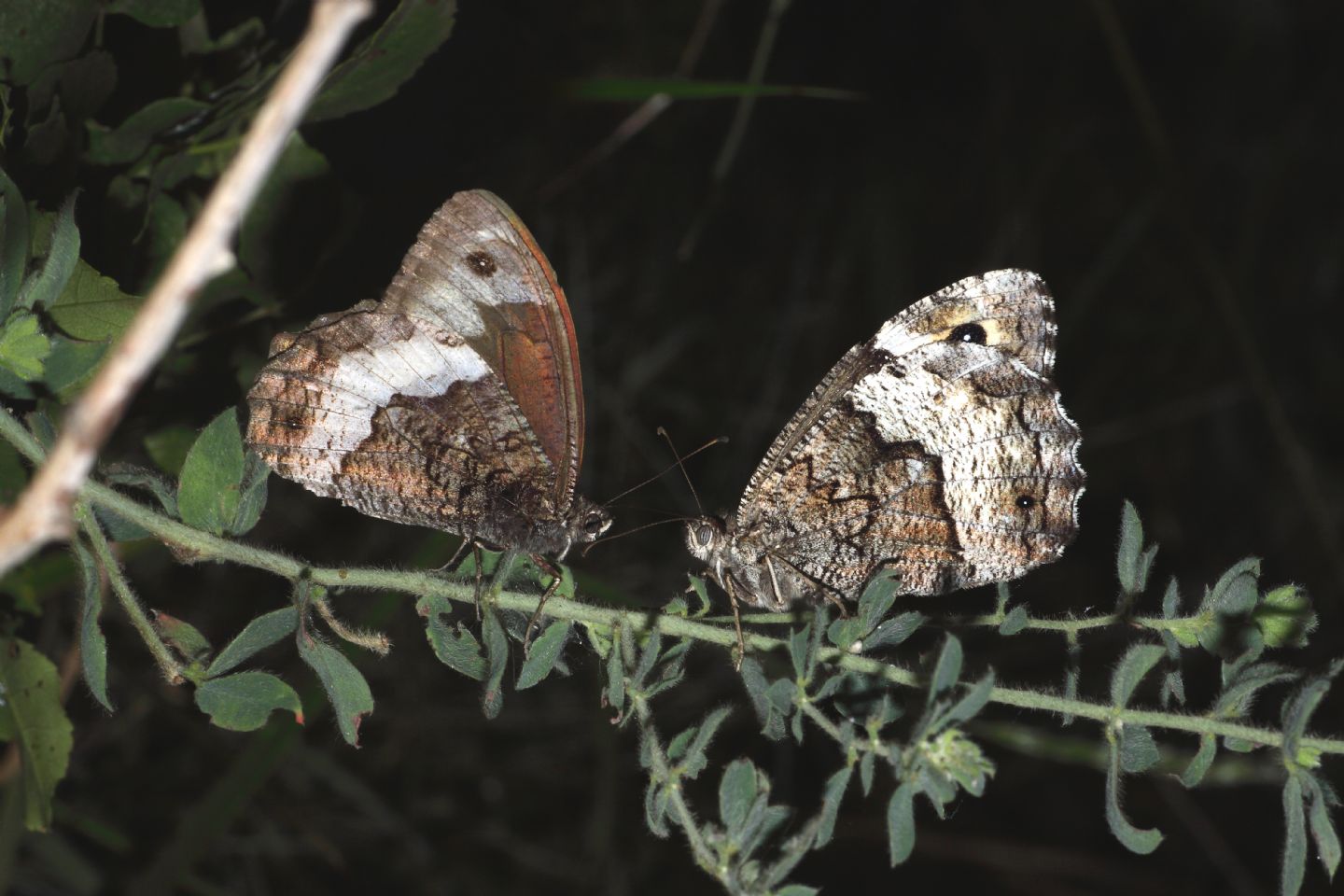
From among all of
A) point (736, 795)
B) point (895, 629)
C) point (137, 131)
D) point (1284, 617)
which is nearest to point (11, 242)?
point (137, 131)

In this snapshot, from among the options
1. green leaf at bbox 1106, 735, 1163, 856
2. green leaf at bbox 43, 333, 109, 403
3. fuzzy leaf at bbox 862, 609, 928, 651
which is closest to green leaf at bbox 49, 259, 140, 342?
green leaf at bbox 43, 333, 109, 403

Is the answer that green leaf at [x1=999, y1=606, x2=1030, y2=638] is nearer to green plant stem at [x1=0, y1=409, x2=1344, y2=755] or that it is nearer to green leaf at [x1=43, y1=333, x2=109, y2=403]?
green plant stem at [x1=0, y1=409, x2=1344, y2=755]

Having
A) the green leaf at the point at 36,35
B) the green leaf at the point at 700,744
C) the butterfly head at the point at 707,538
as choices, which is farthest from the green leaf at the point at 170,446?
the green leaf at the point at 700,744

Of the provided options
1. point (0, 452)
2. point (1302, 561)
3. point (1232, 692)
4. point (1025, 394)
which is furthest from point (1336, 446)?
point (0, 452)

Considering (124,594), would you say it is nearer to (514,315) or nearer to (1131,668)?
(514,315)

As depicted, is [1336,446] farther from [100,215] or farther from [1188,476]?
[100,215]

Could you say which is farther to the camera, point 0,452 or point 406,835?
point 406,835
